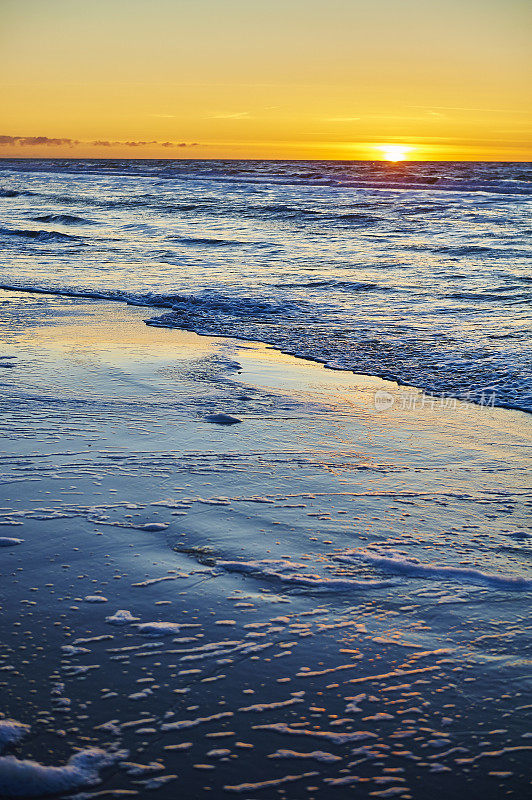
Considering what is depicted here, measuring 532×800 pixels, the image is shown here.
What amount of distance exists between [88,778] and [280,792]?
510 millimetres

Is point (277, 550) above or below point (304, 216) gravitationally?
below

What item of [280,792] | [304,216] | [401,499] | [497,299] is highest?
[304,216]

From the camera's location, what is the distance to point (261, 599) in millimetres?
2768

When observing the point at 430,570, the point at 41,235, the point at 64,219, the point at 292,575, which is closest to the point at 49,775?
the point at 292,575

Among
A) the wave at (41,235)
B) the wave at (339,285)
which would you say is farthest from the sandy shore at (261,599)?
the wave at (41,235)

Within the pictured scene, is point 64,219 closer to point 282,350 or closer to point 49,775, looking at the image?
point 282,350

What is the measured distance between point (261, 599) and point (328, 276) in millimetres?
9210

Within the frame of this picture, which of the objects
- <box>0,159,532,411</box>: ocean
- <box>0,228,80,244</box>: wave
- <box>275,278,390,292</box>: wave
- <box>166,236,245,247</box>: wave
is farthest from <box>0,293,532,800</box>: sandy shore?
<box>0,228,80,244</box>: wave

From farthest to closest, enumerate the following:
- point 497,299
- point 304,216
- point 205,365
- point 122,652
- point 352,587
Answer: point 304,216
point 497,299
point 205,365
point 352,587
point 122,652

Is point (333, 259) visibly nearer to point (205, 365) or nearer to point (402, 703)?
point (205, 365)

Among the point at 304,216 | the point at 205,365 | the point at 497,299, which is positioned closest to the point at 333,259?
the point at 497,299

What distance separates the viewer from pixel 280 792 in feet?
6.26

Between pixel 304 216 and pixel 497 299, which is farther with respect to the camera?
pixel 304 216

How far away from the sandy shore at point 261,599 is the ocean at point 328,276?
1.78m
